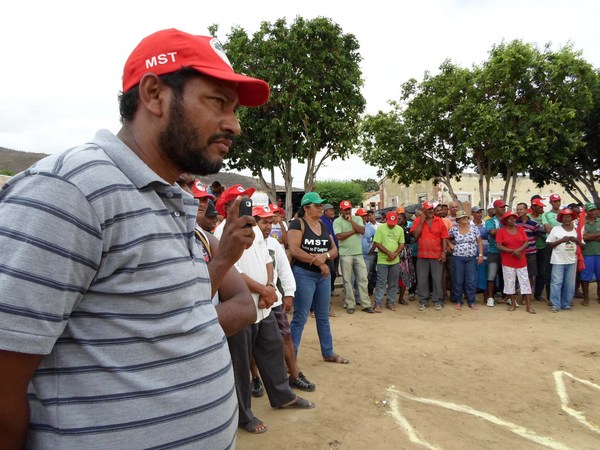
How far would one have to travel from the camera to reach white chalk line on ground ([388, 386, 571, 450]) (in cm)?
346

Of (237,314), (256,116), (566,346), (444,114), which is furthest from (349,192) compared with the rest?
(237,314)

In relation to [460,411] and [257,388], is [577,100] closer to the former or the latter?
[460,411]

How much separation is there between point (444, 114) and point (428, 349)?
45.6 ft

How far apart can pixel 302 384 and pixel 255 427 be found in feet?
3.19

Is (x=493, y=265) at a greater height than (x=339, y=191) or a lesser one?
lesser

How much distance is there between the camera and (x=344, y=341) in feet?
21.1

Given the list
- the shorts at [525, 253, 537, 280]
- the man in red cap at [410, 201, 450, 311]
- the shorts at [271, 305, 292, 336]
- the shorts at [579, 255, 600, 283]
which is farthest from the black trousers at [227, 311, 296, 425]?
the shorts at [579, 255, 600, 283]

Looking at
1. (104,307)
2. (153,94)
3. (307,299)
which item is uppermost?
(153,94)

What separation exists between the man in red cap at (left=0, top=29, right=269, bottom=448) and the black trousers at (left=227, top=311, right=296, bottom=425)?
237 cm

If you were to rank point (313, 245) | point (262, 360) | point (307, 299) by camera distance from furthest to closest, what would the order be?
point (313, 245)
point (307, 299)
point (262, 360)

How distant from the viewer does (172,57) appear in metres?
1.18

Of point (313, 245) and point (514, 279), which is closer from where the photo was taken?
point (313, 245)

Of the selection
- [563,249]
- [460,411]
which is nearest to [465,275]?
[563,249]

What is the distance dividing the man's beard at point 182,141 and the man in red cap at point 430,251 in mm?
7854
